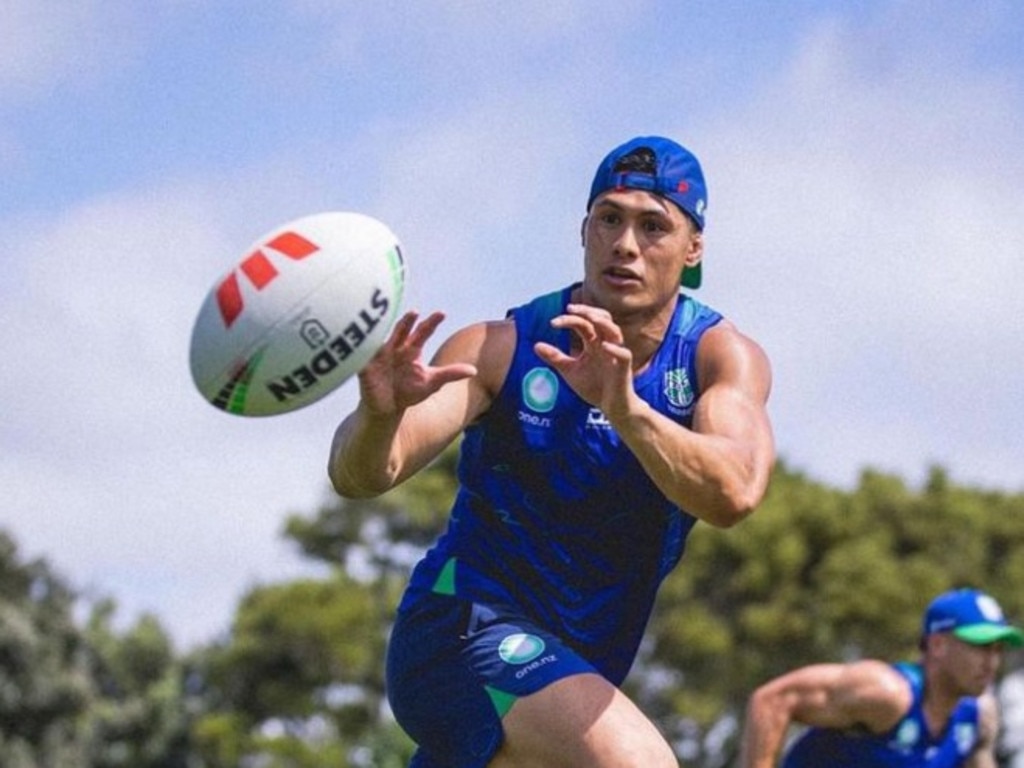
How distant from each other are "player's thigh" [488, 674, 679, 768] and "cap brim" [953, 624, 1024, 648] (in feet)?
16.5

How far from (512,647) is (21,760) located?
101ft

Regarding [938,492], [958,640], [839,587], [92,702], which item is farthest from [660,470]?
[92,702]

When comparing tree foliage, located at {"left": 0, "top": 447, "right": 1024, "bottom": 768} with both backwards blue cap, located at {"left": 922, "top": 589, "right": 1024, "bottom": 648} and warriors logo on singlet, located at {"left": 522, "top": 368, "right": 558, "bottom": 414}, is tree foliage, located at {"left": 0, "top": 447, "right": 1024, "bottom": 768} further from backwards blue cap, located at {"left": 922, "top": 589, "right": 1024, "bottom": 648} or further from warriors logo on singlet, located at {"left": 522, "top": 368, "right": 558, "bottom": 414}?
warriors logo on singlet, located at {"left": 522, "top": 368, "right": 558, "bottom": 414}

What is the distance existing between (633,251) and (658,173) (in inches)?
10.6

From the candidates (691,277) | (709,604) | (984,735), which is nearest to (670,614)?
(709,604)

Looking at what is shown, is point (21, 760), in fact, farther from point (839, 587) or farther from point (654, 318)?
point (654, 318)

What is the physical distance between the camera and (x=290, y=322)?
265 inches

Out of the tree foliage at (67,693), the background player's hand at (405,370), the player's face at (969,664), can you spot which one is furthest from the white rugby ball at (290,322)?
the tree foliage at (67,693)

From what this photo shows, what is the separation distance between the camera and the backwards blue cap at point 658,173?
25.0 ft

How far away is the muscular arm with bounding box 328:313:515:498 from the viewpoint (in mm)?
7047

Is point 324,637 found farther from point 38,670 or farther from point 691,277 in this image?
point 691,277

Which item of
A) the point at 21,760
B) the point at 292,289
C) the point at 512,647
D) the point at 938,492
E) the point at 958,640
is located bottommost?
the point at 512,647

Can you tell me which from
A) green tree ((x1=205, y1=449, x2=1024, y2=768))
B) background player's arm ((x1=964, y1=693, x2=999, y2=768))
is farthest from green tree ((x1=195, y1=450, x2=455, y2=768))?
background player's arm ((x1=964, y1=693, x2=999, y2=768))

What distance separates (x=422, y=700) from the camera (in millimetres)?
7637
